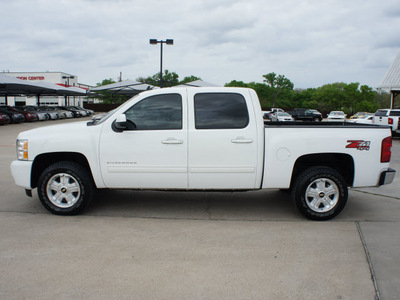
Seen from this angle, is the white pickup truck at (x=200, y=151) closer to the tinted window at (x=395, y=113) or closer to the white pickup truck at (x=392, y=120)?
the white pickup truck at (x=392, y=120)

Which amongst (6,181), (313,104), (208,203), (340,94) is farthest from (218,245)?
A: (313,104)

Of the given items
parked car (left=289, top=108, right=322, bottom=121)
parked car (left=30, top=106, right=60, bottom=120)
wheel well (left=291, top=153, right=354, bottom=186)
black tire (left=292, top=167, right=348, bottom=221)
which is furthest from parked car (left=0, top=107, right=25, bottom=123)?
black tire (left=292, top=167, right=348, bottom=221)

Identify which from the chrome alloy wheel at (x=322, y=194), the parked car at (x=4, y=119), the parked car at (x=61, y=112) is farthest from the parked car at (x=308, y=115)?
the chrome alloy wheel at (x=322, y=194)

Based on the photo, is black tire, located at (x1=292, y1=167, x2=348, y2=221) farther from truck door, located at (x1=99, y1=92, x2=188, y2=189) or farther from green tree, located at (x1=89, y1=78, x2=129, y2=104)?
green tree, located at (x1=89, y1=78, x2=129, y2=104)

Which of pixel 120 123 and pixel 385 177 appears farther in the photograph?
pixel 385 177

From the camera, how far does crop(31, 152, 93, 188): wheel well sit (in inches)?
209

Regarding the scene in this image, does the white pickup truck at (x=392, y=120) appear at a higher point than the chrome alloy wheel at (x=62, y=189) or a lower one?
higher

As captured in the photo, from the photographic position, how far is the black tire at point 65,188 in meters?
5.16

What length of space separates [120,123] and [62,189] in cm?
126

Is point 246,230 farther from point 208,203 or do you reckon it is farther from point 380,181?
point 380,181

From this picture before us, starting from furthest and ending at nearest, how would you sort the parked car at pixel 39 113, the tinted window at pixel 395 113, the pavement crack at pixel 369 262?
1. the parked car at pixel 39 113
2. the tinted window at pixel 395 113
3. the pavement crack at pixel 369 262

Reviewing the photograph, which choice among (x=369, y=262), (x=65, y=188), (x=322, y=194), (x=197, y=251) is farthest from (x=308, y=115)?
(x=197, y=251)

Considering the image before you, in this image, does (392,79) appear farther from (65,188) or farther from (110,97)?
(110,97)

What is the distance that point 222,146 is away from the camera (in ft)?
16.4
